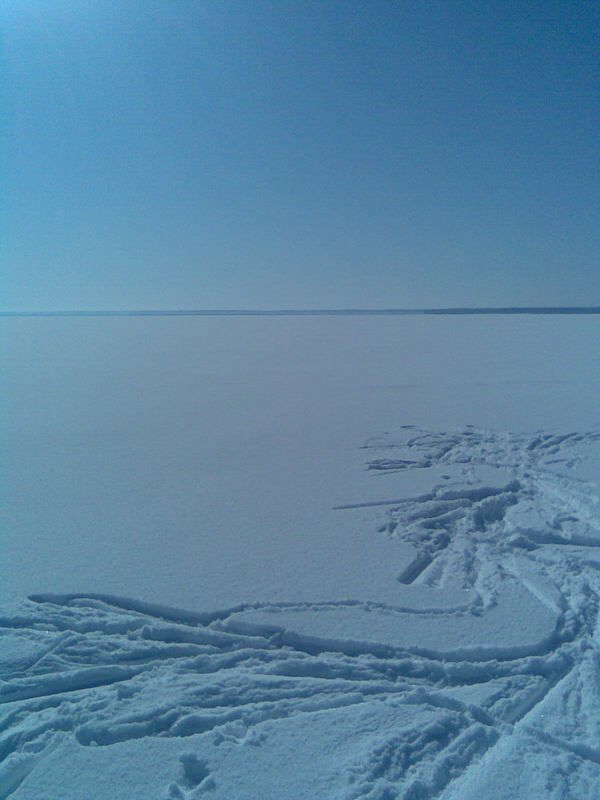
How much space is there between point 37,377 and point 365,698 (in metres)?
12.6

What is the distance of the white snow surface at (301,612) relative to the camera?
230 cm

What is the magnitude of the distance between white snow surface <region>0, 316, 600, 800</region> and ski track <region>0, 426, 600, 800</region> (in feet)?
0.04

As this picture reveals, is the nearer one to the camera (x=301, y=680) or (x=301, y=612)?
(x=301, y=680)

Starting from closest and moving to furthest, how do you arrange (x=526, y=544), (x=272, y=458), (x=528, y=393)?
(x=526, y=544) → (x=272, y=458) → (x=528, y=393)

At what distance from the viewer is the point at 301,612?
3338mm

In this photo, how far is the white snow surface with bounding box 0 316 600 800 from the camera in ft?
7.56

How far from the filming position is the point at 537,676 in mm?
2762

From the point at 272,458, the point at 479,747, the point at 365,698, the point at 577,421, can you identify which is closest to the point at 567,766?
the point at 479,747

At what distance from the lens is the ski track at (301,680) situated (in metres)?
2.33

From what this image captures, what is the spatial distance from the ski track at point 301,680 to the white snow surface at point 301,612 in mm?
12

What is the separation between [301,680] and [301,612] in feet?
1.86

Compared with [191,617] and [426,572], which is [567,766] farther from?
[191,617]

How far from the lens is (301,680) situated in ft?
9.14

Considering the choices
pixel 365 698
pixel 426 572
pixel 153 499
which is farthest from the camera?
pixel 153 499
